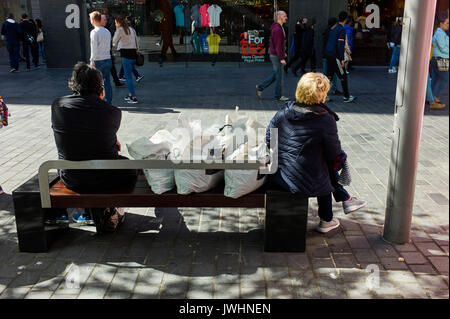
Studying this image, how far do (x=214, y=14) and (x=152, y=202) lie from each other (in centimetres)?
1457

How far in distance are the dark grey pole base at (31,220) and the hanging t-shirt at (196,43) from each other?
47.3 feet

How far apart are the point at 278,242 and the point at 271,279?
47 centimetres

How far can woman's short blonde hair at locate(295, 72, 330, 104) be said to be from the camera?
3982 mm

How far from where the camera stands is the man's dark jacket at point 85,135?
4.01 meters

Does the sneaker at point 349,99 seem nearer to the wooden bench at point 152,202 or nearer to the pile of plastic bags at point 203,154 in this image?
the pile of plastic bags at point 203,154

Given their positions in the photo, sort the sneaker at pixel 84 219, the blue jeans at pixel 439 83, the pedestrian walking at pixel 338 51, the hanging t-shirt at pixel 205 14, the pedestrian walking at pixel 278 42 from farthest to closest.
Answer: the hanging t-shirt at pixel 205 14 < the pedestrian walking at pixel 338 51 < the pedestrian walking at pixel 278 42 < the sneaker at pixel 84 219 < the blue jeans at pixel 439 83

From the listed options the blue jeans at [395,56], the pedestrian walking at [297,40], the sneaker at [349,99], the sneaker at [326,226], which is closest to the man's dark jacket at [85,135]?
the sneaker at [326,226]

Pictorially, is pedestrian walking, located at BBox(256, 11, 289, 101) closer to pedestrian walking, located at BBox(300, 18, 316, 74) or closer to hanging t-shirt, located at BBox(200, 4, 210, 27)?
pedestrian walking, located at BBox(300, 18, 316, 74)

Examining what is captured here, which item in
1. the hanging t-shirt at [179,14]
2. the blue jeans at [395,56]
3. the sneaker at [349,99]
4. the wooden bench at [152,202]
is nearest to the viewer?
the wooden bench at [152,202]

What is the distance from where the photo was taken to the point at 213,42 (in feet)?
58.5

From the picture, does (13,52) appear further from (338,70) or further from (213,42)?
(338,70)

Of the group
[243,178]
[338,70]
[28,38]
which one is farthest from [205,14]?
[243,178]

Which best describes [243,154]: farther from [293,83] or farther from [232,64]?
[232,64]
